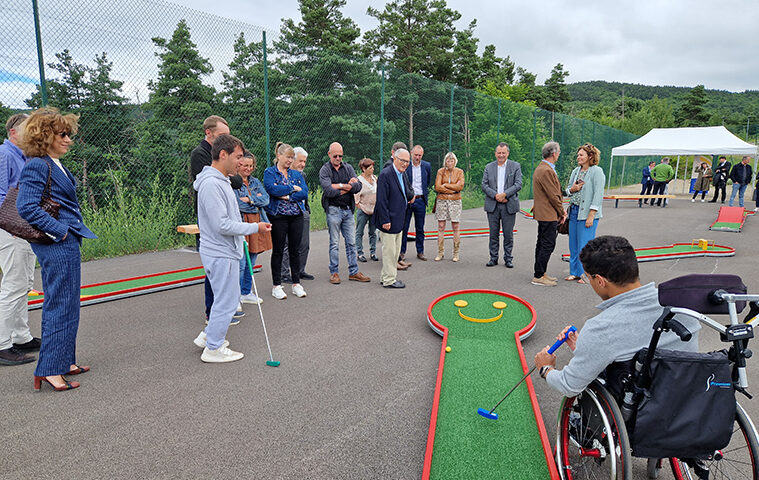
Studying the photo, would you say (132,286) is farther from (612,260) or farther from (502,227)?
(612,260)

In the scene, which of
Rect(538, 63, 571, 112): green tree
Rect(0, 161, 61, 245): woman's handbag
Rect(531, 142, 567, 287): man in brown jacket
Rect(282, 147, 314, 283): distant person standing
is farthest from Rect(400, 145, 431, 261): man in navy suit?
Rect(538, 63, 571, 112): green tree

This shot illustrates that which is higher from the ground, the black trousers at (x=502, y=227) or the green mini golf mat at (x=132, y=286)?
the black trousers at (x=502, y=227)

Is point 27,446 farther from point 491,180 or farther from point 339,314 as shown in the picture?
point 491,180

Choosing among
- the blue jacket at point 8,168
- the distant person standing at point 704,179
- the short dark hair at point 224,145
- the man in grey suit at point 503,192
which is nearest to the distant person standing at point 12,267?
the blue jacket at point 8,168

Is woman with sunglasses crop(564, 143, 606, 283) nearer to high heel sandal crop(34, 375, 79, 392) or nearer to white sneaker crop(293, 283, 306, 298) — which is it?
white sneaker crop(293, 283, 306, 298)

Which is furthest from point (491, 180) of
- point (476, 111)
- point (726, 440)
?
point (476, 111)

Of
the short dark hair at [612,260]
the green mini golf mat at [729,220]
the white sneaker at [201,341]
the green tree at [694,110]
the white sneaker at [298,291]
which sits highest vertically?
the green tree at [694,110]

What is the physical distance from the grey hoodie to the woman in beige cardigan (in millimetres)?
4340

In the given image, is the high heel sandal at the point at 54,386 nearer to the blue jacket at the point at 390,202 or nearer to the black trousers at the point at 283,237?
the black trousers at the point at 283,237

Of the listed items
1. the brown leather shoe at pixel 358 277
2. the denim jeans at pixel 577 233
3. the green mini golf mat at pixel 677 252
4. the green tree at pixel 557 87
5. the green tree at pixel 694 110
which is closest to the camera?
the denim jeans at pixel 577 233

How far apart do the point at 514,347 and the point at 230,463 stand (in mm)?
2497

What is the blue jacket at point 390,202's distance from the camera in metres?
5.64

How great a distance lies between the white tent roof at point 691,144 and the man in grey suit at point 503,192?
47.2ft

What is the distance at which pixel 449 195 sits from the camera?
23.9ft
